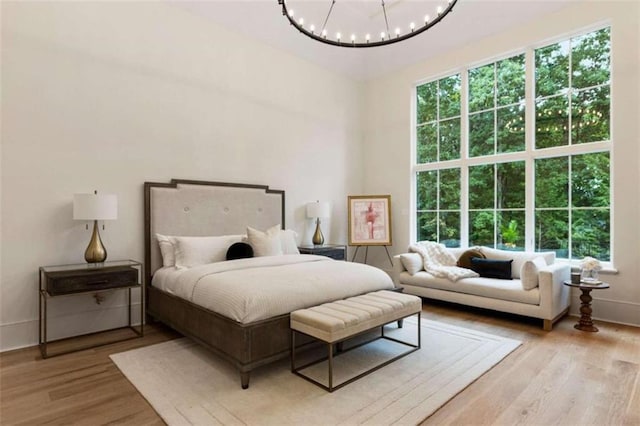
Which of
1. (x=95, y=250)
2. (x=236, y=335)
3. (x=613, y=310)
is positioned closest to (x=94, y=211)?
(x=95, y=250)

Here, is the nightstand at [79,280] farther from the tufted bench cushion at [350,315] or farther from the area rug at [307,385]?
the tufted bench cushion at [350,315]

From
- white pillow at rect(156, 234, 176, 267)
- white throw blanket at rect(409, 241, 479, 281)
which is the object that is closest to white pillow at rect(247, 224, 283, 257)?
white pillow at rect(156, 234, 176, 267)

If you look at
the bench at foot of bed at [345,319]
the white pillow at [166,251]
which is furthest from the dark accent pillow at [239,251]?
Answer: the bench at foot of bed at [345,319]

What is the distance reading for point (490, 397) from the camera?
2.32m

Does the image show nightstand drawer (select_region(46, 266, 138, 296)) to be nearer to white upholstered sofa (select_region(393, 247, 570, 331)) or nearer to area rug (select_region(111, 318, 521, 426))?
area rug (select_region(111, 318, 521, 426))

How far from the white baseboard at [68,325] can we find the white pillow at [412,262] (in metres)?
3.35

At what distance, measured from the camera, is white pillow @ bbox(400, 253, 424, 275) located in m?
4.86

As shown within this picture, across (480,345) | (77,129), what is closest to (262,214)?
(77,129)

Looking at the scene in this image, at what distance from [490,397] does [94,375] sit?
2.80 metres

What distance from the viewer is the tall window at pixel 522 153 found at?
13.8ft

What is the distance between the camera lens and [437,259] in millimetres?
5004

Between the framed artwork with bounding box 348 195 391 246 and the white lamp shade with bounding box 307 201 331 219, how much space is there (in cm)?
67

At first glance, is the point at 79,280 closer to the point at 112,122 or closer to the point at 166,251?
the point at 166,251

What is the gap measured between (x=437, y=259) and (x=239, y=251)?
2766 mm
